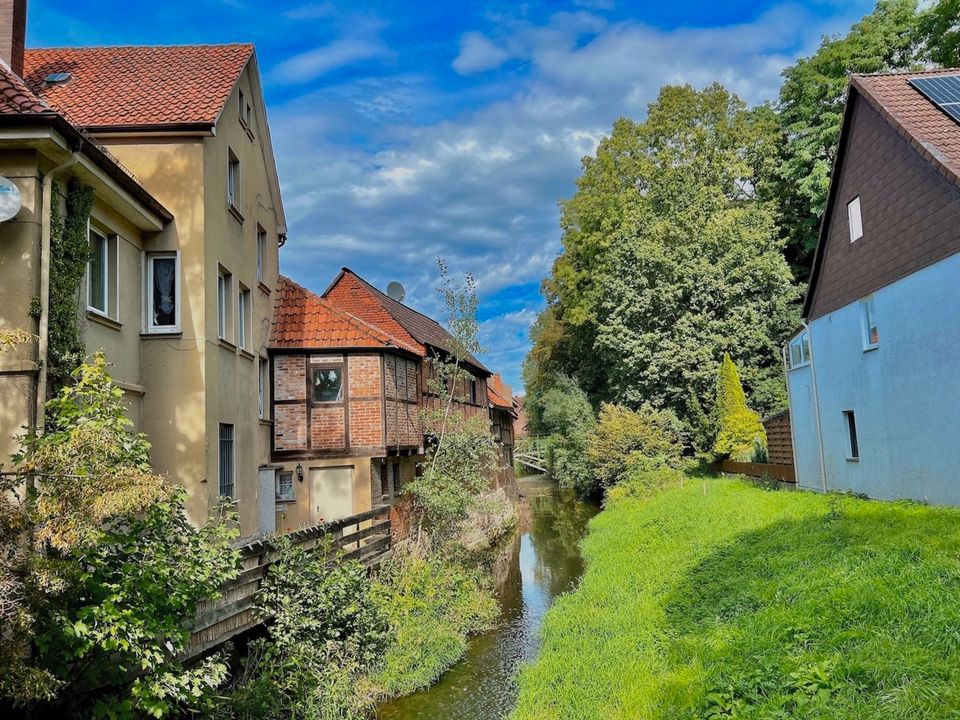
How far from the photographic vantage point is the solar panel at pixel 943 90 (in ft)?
46.9

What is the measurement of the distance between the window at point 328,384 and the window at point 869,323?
12044mm

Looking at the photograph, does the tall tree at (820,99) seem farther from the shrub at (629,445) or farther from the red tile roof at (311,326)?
the red tile roof at (311,326)

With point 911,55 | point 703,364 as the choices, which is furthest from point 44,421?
point 911,55

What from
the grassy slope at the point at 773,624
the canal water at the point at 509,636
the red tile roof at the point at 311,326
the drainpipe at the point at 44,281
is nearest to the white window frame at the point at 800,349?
the grassy slope at the point at 773,624

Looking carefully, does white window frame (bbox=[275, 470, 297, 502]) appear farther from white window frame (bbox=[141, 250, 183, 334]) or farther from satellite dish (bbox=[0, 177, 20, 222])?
satellite dish (bbox=[0, 177, 20, 222])

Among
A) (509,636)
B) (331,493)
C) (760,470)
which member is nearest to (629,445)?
(760,470)

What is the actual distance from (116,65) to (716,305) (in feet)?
76.0

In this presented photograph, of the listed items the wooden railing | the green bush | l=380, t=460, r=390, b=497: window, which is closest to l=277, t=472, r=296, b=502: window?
l=380, t=460, r=390, b=497: window

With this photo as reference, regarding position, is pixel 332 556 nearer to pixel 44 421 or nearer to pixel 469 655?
pixel 469 655

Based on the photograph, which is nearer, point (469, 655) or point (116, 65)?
point (469, 655)

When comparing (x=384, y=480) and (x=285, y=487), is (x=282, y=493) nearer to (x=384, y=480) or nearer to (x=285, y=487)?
(x=285, y=487)

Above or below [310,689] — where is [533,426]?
above

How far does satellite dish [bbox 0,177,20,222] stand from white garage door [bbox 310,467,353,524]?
32.8 ft

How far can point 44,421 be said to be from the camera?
733 centimetres
